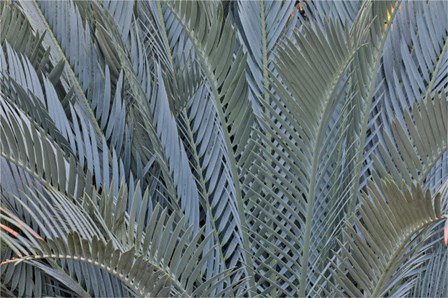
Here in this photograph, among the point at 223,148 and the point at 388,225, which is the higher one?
the point at 223,148

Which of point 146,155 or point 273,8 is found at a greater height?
point 273,8

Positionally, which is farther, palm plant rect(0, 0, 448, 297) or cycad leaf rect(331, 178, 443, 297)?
palm plant rect(0, 0, 448, 297)

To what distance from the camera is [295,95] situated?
1.69 m

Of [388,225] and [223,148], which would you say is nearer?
[388,225]

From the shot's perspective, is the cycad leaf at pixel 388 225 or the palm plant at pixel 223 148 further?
the palm plant at pixel 223 148

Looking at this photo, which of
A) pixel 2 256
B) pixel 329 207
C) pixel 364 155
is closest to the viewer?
pixel 2 256

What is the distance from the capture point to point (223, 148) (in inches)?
80.3

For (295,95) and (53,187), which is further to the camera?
(295,95)

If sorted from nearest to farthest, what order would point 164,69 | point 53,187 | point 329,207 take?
point 53,187 → point 329,207 → point 164,69

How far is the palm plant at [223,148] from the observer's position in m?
1.52

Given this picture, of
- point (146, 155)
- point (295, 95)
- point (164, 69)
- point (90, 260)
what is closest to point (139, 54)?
point (164, 69)

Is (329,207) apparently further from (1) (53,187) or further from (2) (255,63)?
(1) (53,187)

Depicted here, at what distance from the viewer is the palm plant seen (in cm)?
152

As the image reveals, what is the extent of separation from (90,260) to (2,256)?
442 millimetres
